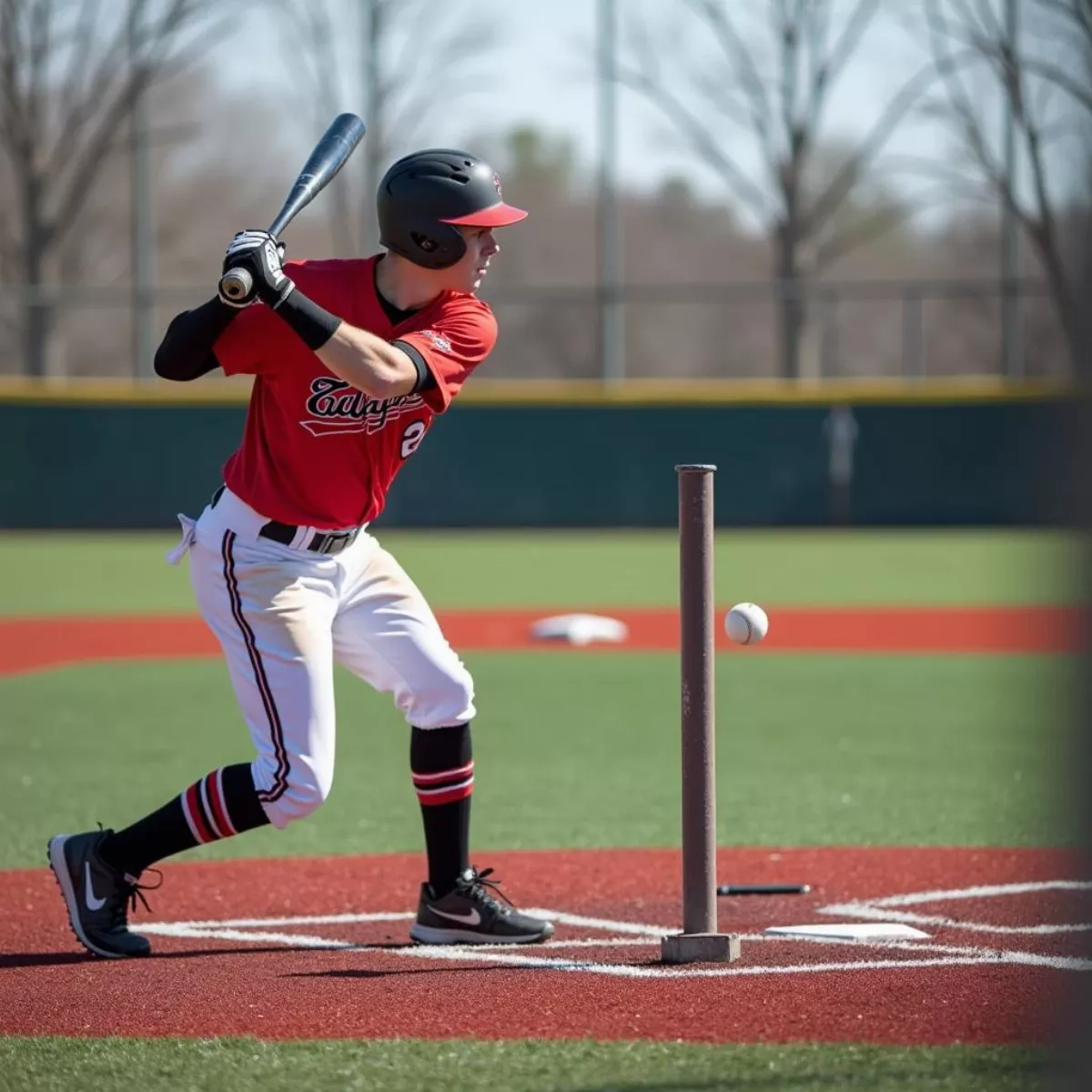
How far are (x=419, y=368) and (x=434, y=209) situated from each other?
44 centimetres

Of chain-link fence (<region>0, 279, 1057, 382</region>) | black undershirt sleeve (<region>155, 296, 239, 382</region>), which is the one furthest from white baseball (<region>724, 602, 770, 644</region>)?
chain-link fence (<region>0, 279, 1057, 382</region>)

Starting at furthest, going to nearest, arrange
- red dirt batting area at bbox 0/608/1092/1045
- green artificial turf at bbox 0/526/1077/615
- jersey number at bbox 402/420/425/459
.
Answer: green artificial turf at bbox 0/526/1077/615, jersey number at bbox 402/420/425/459, red dirt batting area at bbox 0/608/1092/1045

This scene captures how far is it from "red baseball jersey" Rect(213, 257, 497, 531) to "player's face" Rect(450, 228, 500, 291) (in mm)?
53

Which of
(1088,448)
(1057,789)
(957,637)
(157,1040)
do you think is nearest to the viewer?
(1088,448)

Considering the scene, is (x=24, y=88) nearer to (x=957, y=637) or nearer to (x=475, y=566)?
(x=475, y=566)

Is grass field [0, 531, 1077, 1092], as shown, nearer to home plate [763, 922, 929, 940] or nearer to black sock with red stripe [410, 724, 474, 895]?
home plate [763, 922, 929, 940]

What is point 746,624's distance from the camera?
4.45 metres

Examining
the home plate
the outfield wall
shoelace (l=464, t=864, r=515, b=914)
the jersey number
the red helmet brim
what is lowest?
the home plate

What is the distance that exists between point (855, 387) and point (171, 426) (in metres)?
9.04

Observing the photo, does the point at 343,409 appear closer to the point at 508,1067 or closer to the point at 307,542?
the point at 307,542

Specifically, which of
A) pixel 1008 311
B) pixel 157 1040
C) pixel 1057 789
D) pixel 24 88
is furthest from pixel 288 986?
pixel 24 88

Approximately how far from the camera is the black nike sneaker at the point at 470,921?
4.92 metres

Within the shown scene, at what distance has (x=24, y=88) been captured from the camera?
109ft

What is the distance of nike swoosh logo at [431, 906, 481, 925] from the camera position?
4.95m
